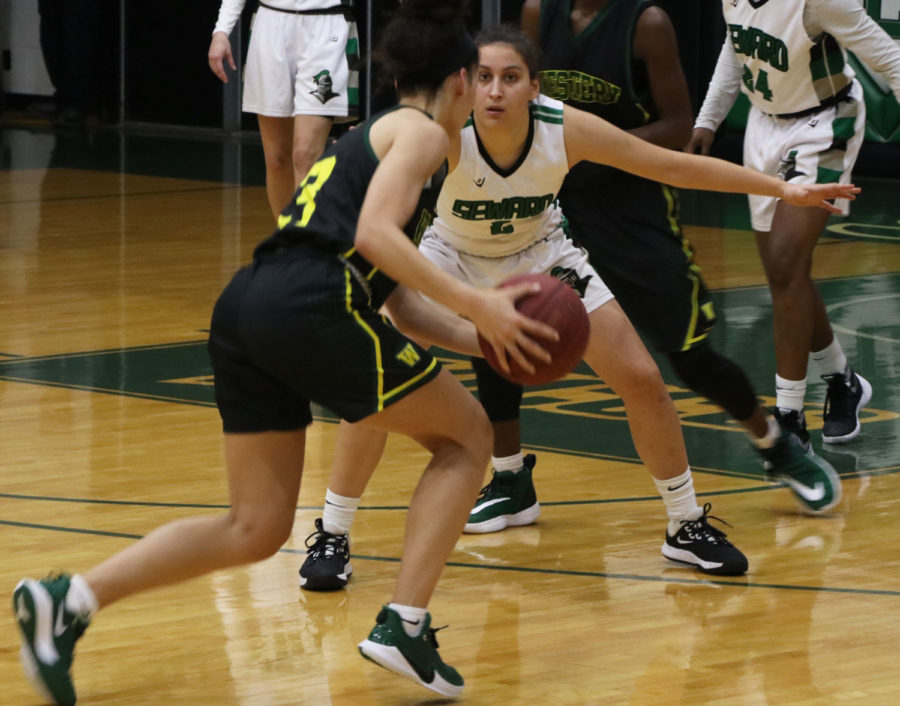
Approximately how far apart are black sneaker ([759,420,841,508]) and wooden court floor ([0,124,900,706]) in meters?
0.07

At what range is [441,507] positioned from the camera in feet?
11.7

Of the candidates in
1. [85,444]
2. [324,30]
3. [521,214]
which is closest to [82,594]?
[521,214]

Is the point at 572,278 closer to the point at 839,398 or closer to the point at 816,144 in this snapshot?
the point at 816,144

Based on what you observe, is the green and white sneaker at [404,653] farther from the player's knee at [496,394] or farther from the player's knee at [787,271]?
the player's knee at [787,271]

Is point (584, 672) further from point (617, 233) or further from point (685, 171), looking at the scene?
point (617, 233)

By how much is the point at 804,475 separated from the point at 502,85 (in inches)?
57.7

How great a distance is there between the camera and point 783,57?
230 inches

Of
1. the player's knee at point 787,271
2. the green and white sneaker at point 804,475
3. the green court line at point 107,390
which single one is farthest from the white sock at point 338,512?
the green court line at point 107,390

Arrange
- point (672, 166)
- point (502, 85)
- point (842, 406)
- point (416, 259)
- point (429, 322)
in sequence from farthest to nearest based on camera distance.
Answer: point (842, 406), point (502, 85), point (672, 166), point (429, 322), point (416, 259)

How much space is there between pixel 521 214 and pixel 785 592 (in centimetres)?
109

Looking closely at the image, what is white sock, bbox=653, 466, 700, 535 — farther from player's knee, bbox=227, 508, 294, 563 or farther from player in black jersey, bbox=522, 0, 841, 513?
player's knee, bbox=227, 508, 294, 563

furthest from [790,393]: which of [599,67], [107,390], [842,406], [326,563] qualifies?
[107,390]

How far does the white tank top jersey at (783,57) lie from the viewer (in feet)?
19.1

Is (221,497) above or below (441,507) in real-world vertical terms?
below
